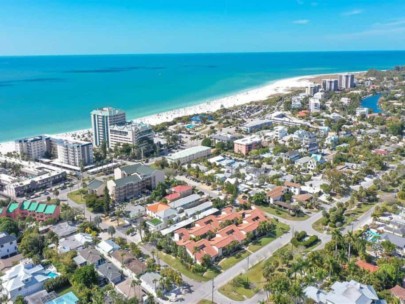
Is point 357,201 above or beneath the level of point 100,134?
beneath

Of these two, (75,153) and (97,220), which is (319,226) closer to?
(97,220)

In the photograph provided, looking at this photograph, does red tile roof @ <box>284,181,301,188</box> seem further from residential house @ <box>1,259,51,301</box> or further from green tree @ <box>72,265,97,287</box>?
residential house @ <box>1,259,51,301</box>

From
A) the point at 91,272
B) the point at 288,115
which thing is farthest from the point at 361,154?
the point at 91,272

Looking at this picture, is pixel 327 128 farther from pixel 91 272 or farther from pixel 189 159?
pixel 91 272

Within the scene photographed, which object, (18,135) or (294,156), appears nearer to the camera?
(294,156)

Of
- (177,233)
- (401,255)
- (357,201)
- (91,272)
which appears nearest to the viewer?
(91,272)

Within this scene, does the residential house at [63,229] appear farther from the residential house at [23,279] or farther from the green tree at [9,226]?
the residential house at [23,279]

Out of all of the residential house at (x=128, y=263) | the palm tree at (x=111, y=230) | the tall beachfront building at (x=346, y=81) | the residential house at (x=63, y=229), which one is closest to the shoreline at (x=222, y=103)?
the tall beachfront building at (x=346, y=81)
